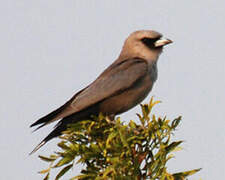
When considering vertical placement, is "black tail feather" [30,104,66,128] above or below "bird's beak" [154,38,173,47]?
below

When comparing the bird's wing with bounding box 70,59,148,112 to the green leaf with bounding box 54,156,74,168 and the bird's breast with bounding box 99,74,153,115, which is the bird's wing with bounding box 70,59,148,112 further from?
the green leaf with bounding box 54,156,74,168

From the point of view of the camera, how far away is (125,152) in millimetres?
4918

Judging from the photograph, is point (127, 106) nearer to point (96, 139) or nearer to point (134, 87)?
point (134, 87)

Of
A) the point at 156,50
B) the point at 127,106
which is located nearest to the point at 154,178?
the point at 127,106

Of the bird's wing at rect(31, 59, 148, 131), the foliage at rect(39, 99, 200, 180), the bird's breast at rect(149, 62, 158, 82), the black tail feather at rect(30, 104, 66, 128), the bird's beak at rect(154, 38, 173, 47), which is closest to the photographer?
the foliage at rect(39, 99, 200, 180)

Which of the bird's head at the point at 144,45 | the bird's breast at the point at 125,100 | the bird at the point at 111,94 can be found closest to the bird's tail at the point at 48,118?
the bird at the point at 111,94

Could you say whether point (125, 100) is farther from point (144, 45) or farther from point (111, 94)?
point (144, 45)

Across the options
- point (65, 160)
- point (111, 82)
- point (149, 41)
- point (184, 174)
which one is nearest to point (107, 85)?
point (111, 82)

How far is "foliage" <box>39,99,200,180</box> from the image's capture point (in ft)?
15.4

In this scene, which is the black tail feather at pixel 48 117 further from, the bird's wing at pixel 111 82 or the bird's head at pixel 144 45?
the bird's head at pixel 144 45

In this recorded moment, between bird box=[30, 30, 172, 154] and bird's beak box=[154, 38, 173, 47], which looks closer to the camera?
bird box=[30, 30, 172, 154]

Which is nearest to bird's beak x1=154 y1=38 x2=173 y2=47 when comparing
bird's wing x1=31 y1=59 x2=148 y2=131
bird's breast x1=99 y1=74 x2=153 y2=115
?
bird's wing x1=31 y1=59 x2=148 y2=131

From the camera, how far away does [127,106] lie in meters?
7.52

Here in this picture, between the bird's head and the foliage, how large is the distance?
3.16m
